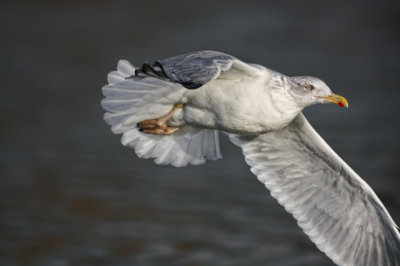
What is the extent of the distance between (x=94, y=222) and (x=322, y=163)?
153 inches

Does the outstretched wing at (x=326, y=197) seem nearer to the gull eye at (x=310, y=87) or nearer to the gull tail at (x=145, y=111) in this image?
the gull eye at (x=310, y=87)

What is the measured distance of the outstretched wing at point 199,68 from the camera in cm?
644

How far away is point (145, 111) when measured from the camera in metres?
7.87

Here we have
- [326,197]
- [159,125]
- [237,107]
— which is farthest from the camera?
[326,197]

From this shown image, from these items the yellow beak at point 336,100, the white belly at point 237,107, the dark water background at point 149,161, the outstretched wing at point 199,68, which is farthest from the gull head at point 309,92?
the dark water background at point 149,161

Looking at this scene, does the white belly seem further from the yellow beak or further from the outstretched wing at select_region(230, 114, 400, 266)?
the outstretched wing at select_region(230, 114, 400, 266)

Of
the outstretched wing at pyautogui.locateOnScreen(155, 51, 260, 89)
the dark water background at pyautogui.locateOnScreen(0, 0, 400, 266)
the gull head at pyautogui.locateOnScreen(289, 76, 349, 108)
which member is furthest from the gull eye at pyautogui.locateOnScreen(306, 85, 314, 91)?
the dark water background at pyautogui.locateOnScreen(0, 0, 400, 266)

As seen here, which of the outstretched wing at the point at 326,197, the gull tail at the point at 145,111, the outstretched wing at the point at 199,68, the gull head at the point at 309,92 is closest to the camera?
the outstretched wing at the point at 199,68

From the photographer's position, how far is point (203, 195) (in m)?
11.9

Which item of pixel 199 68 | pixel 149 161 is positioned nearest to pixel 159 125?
pixel 199 68

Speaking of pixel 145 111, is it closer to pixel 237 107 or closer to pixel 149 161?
pixel 237 107

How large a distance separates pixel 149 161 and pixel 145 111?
547 cm

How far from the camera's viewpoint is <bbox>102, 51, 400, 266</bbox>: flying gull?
7285 mm

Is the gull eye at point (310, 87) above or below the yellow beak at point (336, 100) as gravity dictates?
above
